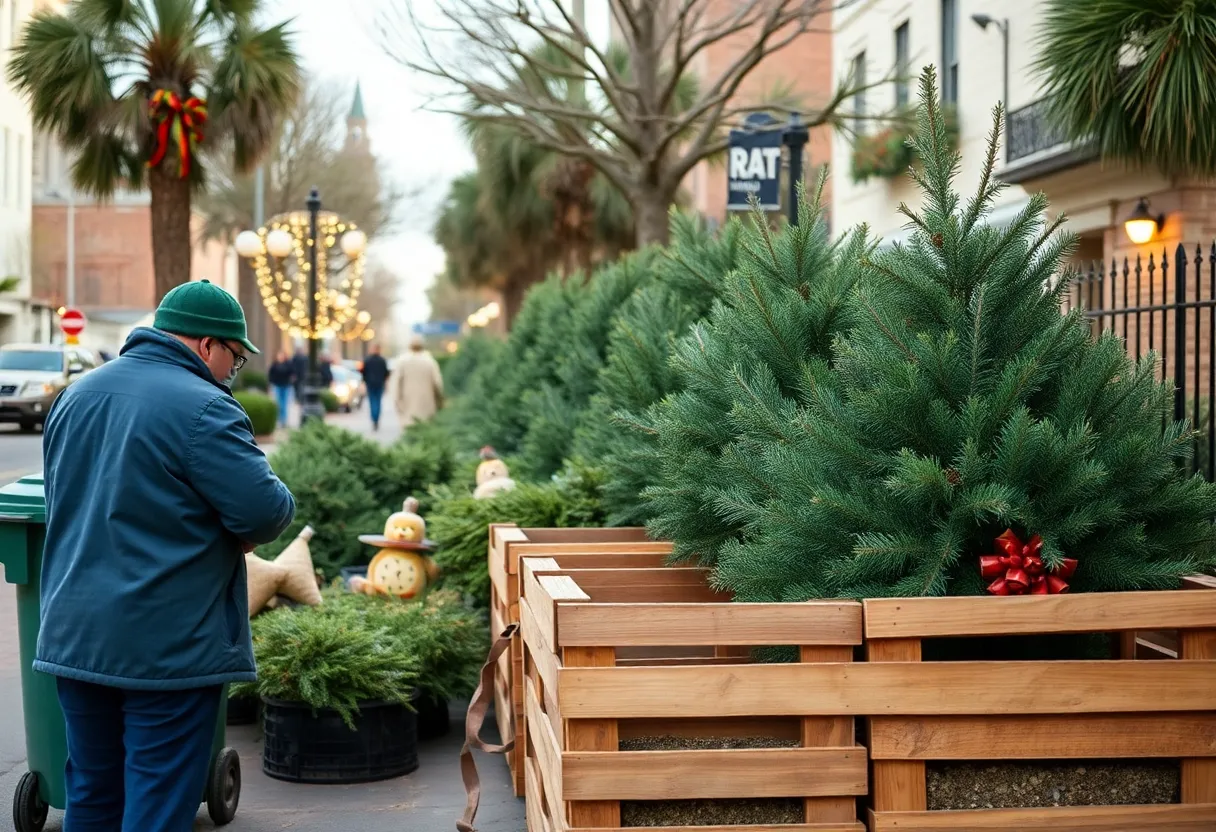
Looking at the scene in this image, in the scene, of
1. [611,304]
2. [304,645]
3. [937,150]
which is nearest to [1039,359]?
[937,150]

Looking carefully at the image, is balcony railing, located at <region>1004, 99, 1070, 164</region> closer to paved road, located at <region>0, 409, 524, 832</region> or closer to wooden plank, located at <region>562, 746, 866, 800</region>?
paved road, located at <region>0, 409, 524, 832</region>

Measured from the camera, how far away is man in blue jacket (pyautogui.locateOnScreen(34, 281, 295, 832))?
3590 mm

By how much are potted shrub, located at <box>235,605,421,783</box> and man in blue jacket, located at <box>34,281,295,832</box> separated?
164 cm

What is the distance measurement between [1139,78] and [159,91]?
13.9 metres

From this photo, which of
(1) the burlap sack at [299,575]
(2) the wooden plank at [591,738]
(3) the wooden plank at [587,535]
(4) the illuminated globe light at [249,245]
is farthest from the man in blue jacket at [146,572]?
(4) the illuminated globe light at [249,245]

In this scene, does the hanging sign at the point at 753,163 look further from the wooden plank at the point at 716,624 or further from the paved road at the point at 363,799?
the wooden plank at the point at 716,624

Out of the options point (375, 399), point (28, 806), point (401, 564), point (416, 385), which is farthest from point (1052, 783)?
point (375, 399)

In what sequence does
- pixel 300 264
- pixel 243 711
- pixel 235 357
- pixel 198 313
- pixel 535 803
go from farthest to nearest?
pixel 300 264, pixel 243 711, pixel 535 803, pixel 235 357, pixel 198 313

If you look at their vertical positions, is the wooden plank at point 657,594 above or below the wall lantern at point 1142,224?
below

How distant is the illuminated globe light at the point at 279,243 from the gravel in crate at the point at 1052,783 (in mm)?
20677

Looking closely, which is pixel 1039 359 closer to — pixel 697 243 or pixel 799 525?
pixel 799 525

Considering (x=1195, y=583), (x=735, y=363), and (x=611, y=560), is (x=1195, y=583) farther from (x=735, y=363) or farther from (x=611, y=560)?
(x=611, y=560)

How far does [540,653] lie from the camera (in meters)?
3.76

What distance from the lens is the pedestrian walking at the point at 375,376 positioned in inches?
1238
